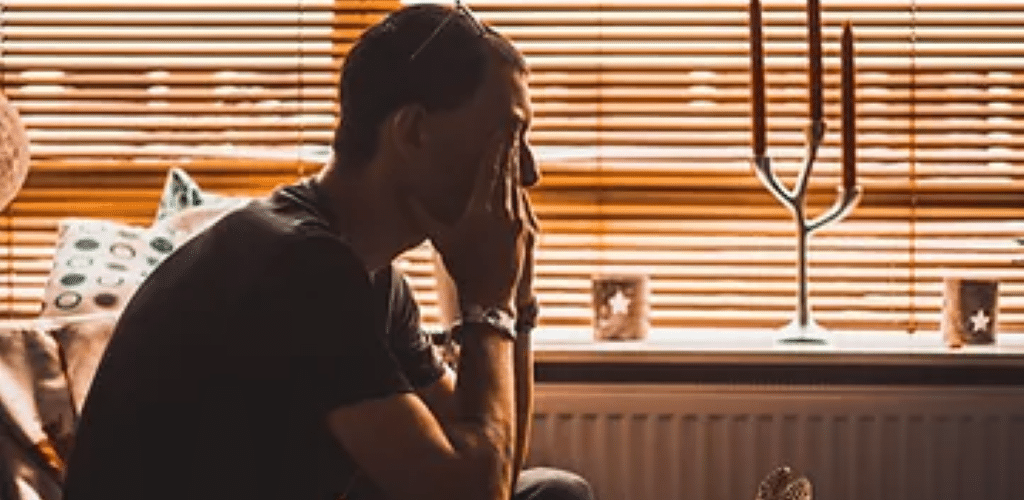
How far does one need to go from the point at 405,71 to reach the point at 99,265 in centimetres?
107

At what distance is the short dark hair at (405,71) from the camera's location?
1.62 m

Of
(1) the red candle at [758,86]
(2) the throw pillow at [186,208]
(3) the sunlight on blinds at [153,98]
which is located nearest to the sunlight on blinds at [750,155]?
(1) the red candle at [758,86]

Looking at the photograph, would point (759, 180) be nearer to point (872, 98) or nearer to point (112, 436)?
point (872, 98)

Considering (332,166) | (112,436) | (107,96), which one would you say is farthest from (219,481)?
(107,96)

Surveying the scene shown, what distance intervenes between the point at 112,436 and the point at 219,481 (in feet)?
0.36

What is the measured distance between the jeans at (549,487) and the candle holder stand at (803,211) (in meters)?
0.84

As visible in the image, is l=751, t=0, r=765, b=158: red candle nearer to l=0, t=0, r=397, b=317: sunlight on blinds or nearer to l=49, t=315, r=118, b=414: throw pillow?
l=0, t=0, r=397, b=317: sunlight on blinds

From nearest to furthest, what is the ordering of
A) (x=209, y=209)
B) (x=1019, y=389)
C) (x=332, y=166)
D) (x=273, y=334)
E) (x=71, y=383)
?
1. (x=273, y=334)
2. (x=332, y=166)
3. (x=71, y=383)
4. (x=209, y=209)
5. (x=1019, y=389)

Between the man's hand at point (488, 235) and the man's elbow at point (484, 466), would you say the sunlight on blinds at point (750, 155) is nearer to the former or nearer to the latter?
the man's hand at point (488, 235)

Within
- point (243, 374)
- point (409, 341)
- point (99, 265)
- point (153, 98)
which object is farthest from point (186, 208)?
point (243, 374)

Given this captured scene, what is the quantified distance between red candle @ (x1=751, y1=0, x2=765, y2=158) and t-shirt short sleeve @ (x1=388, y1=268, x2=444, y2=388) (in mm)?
1005

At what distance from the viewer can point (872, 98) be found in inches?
119

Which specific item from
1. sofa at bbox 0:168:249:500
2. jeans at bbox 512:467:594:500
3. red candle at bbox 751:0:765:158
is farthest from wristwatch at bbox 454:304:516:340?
red candle at bbox 751:0:765:158

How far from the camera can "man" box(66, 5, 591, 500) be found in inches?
58.6
